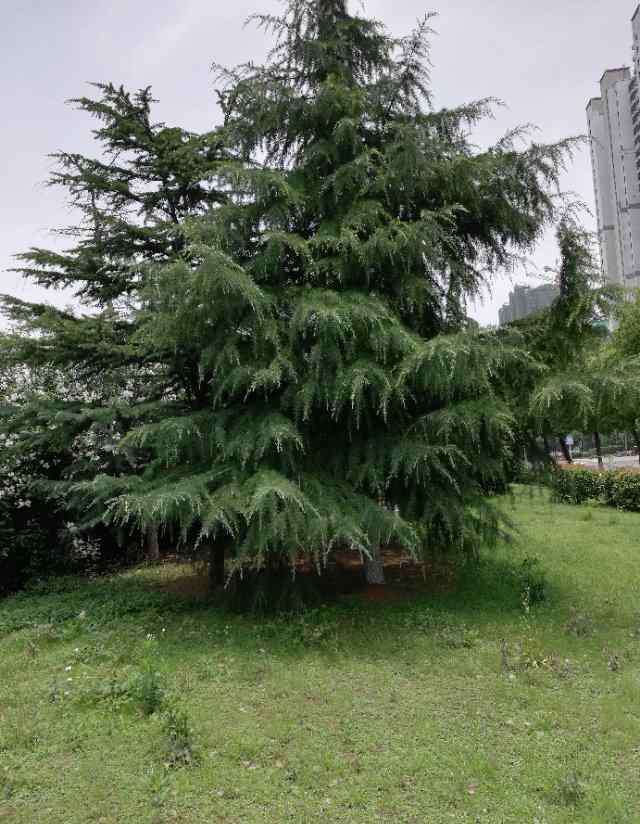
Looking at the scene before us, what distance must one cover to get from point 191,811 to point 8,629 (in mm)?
4722

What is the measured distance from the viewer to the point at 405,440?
226 inches

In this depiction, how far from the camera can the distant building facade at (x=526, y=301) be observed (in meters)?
6.73

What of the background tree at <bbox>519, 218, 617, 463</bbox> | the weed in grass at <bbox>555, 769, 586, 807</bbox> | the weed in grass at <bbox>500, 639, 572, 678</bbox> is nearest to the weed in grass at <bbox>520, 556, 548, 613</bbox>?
the weed in grass at <bbox>500, 639, 572, 678</bbox>

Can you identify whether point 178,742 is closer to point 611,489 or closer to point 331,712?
point 331,712

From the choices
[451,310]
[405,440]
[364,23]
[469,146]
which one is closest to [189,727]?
[405,440]

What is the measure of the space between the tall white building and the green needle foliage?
45078 mm

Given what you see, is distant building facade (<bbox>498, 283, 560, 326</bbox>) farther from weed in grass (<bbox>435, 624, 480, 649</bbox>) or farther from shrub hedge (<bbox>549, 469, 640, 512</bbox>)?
shrub hedge (<bbox>549, 469, 640, 512</bbox>)

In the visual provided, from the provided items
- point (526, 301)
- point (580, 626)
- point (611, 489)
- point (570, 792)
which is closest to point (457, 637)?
point (580, 626)

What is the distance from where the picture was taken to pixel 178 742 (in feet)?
12.1

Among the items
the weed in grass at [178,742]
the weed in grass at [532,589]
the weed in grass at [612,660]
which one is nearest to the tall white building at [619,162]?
the weed in grass at [532,589]

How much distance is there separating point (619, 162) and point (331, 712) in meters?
55.7

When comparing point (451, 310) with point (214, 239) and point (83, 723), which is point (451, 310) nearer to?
point (214, 239)

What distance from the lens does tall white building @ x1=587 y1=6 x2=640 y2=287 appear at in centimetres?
4597

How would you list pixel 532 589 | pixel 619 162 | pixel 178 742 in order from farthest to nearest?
pixel 619 162 → pixel 532 589 → pixel 178 742
